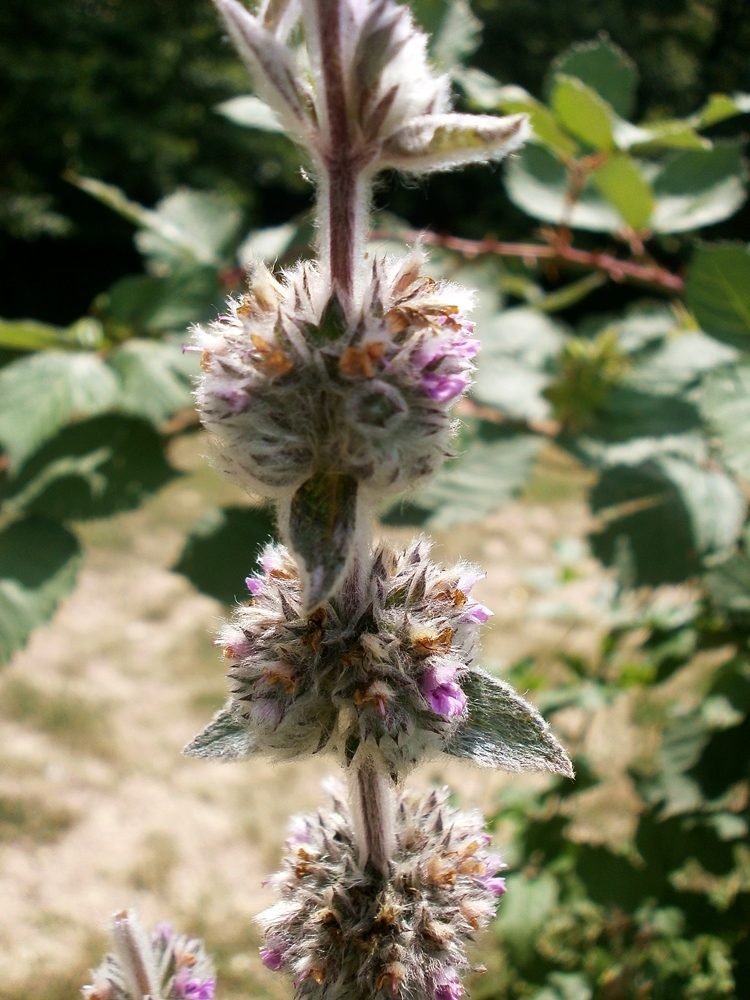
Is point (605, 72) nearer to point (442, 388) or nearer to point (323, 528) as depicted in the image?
point (442, 388)

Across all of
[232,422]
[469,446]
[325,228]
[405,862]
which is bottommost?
[405,862]

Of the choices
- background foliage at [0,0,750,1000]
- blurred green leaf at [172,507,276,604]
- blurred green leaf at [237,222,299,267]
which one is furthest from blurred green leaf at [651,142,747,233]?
blurred green leaf at [172,507,276,604]

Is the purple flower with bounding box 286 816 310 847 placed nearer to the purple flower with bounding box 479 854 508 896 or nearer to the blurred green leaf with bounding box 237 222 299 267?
the purple flower with bounding box 479 854 508 896

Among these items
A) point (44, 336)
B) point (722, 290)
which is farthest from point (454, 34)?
point (44, 336)

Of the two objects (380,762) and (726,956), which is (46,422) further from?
(726,956)

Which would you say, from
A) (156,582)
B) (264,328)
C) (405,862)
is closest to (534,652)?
(156,582)
